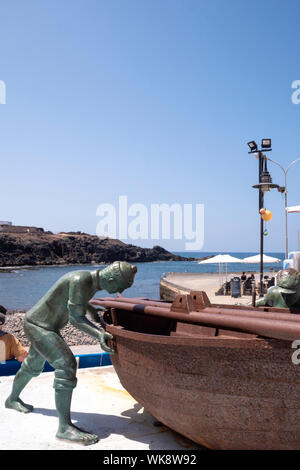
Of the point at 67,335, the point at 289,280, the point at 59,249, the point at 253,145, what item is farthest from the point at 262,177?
the point at 59,249

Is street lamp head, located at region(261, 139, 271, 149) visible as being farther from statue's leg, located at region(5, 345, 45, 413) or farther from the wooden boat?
statue's leg, located at region(5, 345, 45, 413)

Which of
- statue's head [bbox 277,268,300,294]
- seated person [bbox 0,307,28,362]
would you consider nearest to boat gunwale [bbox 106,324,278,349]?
statue's head [bbox 277,268,300,294]

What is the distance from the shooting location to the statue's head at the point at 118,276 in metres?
3.61

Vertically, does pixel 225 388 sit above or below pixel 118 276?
below

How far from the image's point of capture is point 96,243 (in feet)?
404

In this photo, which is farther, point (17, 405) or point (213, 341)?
point (17, 405)

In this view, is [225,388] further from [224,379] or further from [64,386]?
[64,386]

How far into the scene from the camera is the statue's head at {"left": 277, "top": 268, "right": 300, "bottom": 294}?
416 cm

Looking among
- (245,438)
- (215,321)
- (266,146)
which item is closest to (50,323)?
(215,321)

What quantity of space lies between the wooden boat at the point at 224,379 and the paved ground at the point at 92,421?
0.50 meters

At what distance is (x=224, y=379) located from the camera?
276 cm

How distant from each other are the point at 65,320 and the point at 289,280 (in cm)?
235

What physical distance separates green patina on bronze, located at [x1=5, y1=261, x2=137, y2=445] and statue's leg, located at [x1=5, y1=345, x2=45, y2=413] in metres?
0.11
